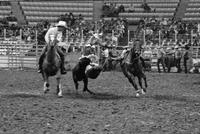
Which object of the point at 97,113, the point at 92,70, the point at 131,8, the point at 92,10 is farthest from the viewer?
the point at 92,10

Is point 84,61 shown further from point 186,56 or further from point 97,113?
point 186,56

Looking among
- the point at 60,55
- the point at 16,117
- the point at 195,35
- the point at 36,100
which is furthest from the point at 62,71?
the point at 195,35

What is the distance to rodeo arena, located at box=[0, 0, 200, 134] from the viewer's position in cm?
807

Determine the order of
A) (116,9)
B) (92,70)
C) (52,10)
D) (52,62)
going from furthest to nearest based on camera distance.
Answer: (52,10) → (116,9) → (92,70) → (52,62)

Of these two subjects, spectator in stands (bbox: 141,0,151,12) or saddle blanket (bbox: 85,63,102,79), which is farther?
spectator in stands (bbox: 141,0,151,12)

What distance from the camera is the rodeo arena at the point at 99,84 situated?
26.5 ft

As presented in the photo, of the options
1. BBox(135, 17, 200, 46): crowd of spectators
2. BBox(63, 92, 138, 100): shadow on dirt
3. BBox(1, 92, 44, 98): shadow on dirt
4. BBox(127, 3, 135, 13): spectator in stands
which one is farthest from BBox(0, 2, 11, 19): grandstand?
BBox(63, 92, 138, 100): shadow on dirt

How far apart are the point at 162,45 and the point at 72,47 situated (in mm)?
5481

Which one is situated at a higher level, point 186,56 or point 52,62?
point 52,62

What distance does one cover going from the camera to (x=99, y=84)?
A: 685 inches

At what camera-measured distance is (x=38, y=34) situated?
30188 millimetres

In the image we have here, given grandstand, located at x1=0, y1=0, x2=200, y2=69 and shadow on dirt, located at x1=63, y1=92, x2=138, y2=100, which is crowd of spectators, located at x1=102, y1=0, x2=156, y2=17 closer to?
grandstand, located at x1=0, y1=0, x2=200, y2=69

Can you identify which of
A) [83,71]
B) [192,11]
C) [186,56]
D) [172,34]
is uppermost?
[192,11]

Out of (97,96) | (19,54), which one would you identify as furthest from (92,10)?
(97,96)
